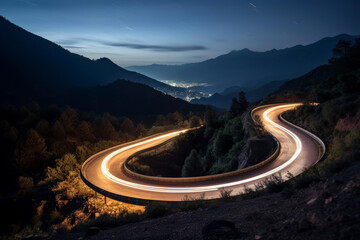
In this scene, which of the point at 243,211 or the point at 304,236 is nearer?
the point at 304,236

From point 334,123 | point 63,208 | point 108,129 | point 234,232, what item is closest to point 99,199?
point 63,208

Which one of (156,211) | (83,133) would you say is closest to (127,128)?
(83,133)

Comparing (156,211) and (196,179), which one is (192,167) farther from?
(156,211)

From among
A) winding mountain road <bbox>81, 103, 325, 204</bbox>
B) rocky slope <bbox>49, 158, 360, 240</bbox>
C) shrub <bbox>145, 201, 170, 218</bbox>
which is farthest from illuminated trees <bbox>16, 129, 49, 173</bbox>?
rocky slope <bbox>49, 158, 360, 240</bbox>

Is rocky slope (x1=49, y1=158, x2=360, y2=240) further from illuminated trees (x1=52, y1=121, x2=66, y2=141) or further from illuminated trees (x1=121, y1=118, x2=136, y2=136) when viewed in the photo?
illuminated trees (x1=121, y1=118, x2=136, y2=136)

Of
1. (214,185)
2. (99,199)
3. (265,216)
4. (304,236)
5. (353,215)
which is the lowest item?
(99,199)

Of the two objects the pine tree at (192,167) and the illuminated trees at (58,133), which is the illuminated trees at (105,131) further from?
the pine tree at (192,167)

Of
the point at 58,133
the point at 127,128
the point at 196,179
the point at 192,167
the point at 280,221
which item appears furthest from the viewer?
the point at 127,128

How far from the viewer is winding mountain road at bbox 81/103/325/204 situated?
16938mm

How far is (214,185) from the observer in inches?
689

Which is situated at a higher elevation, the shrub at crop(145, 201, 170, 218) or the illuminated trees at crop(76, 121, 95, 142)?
the shrub at crop(145, 201, 170, 218)

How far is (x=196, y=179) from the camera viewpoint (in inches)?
739

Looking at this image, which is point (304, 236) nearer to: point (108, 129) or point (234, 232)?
point (234, 232)

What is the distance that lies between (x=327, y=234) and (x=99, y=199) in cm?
1822
